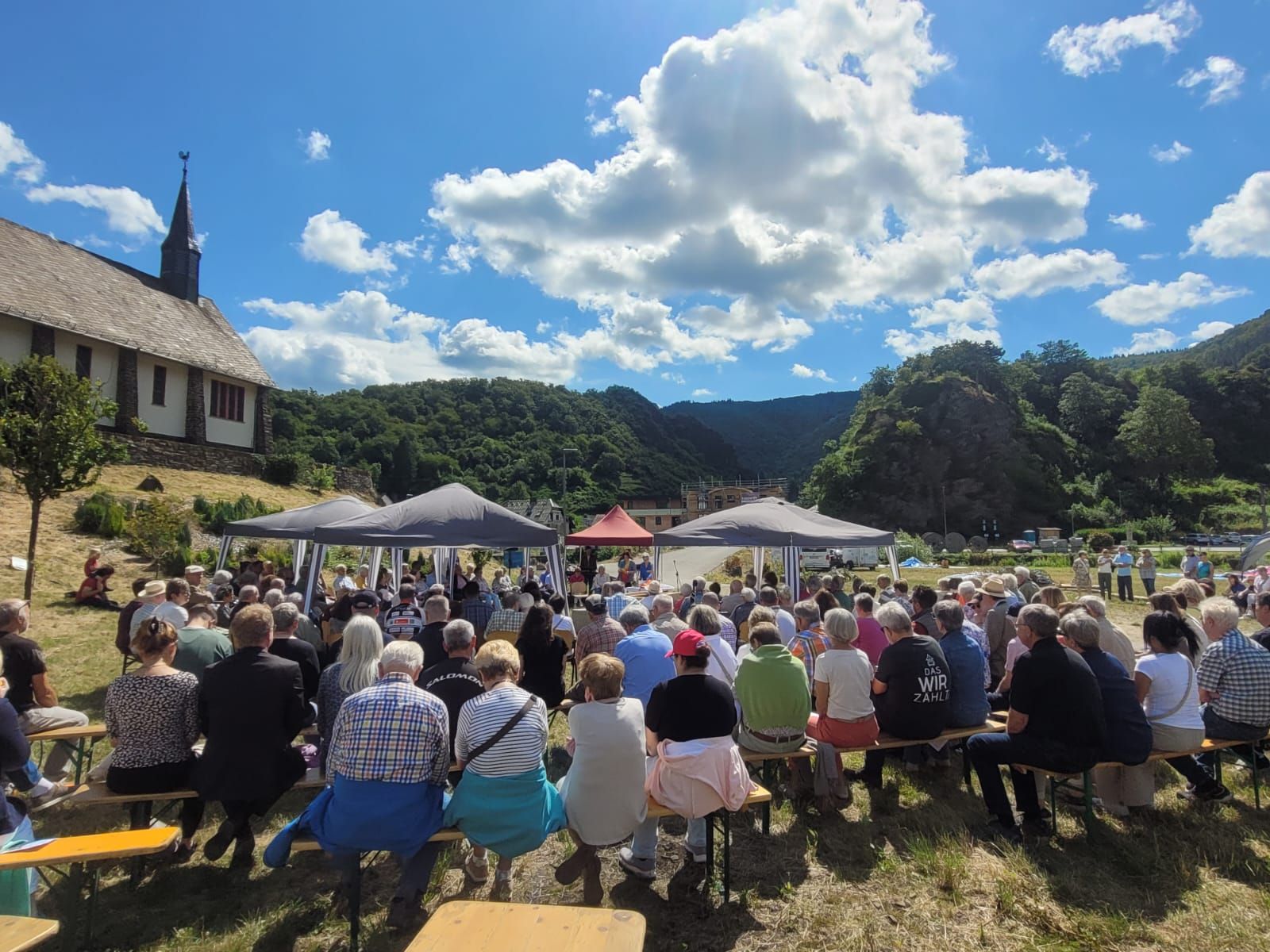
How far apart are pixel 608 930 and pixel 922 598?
4896 mm

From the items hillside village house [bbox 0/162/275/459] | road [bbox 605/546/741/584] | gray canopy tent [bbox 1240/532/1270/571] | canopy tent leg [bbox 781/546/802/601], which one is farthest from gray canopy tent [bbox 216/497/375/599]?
gray canopy tent [bbox 1240/532/1270/571]

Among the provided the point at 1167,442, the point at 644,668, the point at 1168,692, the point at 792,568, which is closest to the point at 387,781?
the point at 644,668

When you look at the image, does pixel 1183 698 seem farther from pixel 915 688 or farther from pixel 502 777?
pixel 502 777

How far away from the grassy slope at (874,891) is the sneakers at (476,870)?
0.06 meters

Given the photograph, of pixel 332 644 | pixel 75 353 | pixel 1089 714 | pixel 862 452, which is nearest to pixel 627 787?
pixel 1089 714

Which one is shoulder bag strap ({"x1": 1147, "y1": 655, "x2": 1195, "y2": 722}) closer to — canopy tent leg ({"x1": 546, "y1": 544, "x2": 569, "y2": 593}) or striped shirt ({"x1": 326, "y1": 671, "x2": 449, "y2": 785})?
striped shirt ({"x1": 326, "y1": 671, "x2": 449, "y2": 785})

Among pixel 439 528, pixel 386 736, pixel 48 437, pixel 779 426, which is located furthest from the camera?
pixel 779 426

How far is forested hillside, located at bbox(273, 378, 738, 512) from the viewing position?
214 ft

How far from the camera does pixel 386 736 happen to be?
307 centimetres

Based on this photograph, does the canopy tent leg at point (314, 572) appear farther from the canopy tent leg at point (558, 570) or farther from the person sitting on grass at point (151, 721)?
the person sitting on grass at point (151, 721)

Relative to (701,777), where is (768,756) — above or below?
below

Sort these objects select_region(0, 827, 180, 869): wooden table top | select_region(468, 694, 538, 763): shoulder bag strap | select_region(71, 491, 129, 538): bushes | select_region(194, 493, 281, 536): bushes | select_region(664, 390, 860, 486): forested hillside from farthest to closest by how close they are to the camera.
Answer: select_region(664, 390, 860, 486): forested hillside
select_region(194, 493, 281, 536): bushes
select_region(71, 491, 129, 538): bushes
select_region(468, 694, 538, 763): shoulder bag strap
select_region(0, 827, 180, 869): wooden table top

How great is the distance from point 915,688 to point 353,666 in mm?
3750

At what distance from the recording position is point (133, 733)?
3.71 metres
